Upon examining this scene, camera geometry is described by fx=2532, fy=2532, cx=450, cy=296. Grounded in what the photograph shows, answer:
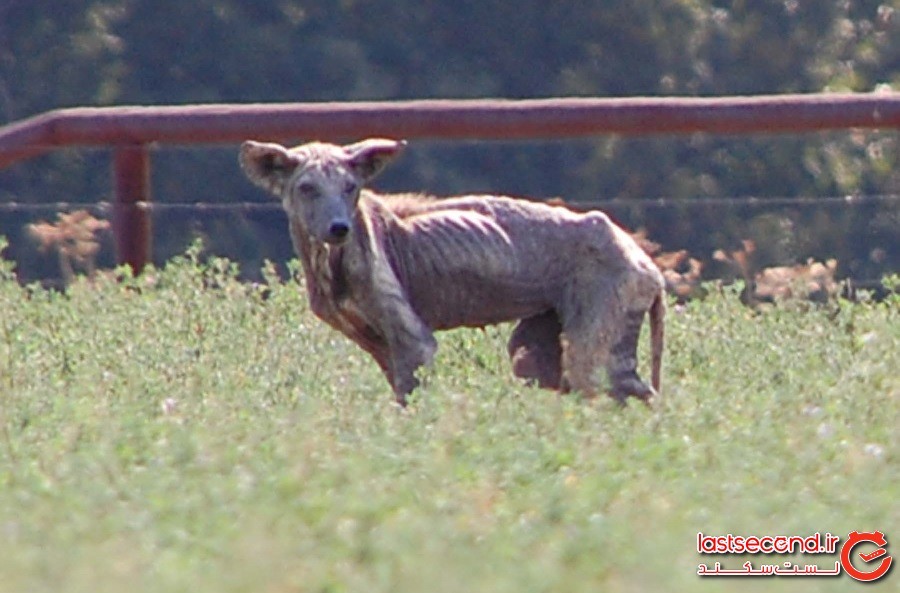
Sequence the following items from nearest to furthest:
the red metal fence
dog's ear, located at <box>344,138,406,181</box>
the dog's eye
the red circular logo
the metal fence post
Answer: the red circular logo
the dog's eye
dog's ear, located at <box>344,138,406,181</box>
the red metal fence
the metal fence post

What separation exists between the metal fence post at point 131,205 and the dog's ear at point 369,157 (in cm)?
320

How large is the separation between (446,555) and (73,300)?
16.6ft

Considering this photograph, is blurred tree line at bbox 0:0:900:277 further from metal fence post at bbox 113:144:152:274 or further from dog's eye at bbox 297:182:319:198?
dog's eye at bbox 297:182:319:198

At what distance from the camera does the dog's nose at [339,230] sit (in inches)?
296

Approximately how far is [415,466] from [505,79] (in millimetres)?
20271

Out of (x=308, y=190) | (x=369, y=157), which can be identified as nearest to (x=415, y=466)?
(x=308, y=190)

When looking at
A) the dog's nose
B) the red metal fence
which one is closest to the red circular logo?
the dog's nose

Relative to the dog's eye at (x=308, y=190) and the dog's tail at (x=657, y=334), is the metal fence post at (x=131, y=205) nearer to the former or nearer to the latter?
the dog's eye at (x=308, y=190)

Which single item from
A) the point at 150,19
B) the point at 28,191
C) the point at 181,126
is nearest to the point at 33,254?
the point at 28,191

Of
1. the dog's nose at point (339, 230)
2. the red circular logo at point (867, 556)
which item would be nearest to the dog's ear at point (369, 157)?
the dog's nose at point (339, 230)

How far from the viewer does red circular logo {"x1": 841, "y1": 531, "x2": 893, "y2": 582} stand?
503 centimetres

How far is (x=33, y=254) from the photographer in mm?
21812

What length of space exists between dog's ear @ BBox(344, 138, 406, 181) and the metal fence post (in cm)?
320

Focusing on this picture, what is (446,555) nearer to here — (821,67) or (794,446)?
(794,446)
